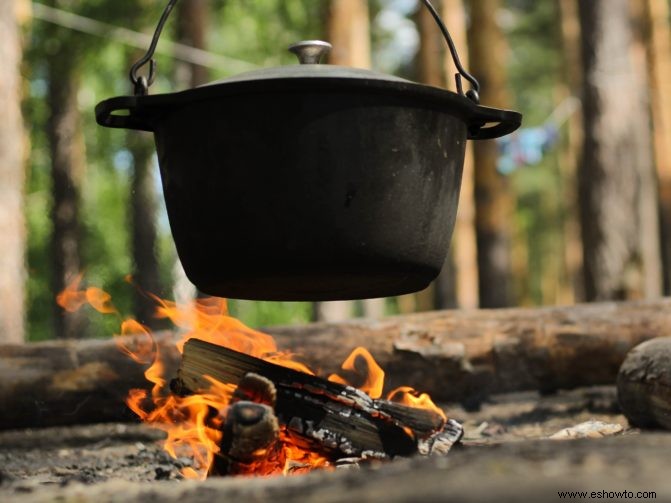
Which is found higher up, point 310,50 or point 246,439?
point 310,50

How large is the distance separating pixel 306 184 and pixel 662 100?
11.5 meters

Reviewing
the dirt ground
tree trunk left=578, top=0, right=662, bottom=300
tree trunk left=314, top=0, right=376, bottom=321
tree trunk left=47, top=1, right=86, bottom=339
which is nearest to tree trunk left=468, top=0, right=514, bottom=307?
tree trunk left=314, top=0, right=376, bottom=321

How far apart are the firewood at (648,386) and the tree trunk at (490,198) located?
5.51m

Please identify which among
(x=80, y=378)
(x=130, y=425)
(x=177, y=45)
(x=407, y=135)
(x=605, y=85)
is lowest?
(x=130, y=425)

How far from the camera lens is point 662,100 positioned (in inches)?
507

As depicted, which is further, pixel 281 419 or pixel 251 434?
pixel 281 419

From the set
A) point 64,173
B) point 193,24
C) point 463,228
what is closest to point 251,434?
point 193,24

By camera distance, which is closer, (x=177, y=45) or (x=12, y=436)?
(x=12, y=436)

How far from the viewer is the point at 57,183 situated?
42.9 feet

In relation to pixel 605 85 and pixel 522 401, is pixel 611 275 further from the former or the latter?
pixel 522 401

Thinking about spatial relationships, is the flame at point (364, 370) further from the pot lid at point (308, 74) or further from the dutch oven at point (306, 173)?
the pot lid at point (308, 74)

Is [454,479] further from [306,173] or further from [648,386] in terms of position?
[648,386]

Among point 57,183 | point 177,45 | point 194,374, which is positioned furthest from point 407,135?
point 57,183

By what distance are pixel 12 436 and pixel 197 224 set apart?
93.3 inches
